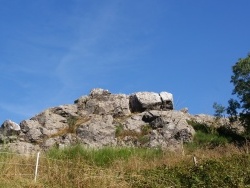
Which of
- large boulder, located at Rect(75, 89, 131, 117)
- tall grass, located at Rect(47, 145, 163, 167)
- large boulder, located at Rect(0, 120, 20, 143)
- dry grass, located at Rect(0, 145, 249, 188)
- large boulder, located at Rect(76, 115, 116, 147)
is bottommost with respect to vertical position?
dry grass, located at Rect(0, 145, 249, 188)

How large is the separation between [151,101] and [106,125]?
726 cm

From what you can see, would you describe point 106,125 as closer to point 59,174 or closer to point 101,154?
point 101,154

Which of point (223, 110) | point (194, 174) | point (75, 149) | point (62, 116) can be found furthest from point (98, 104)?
point (194, 174)

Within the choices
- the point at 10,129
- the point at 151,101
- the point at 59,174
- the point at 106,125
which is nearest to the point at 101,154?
the point at 59,174

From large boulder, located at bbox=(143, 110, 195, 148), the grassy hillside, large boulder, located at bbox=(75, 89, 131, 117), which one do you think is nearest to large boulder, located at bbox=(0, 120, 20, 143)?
large boulder, located at bbox=(75, 89, 131, 117)

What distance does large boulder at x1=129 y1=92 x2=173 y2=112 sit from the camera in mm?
32319

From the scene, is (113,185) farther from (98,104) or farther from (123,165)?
(98,104)

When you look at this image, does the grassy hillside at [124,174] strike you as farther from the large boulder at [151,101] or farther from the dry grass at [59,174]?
the large boulder at [151,101]

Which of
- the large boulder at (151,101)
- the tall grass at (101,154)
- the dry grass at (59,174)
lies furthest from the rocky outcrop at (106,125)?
the dry grass at (59,174)

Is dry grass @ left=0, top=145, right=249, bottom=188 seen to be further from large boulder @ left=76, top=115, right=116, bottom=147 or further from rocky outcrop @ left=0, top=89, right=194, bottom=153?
large boulder @ left=76, top=115, right=116, bottom=147

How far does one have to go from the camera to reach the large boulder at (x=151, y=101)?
32.3m

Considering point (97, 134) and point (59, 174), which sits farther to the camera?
point (97, 134)

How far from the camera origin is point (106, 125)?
26.0 m

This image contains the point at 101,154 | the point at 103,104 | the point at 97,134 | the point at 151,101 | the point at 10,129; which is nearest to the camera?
the point at 101,154
